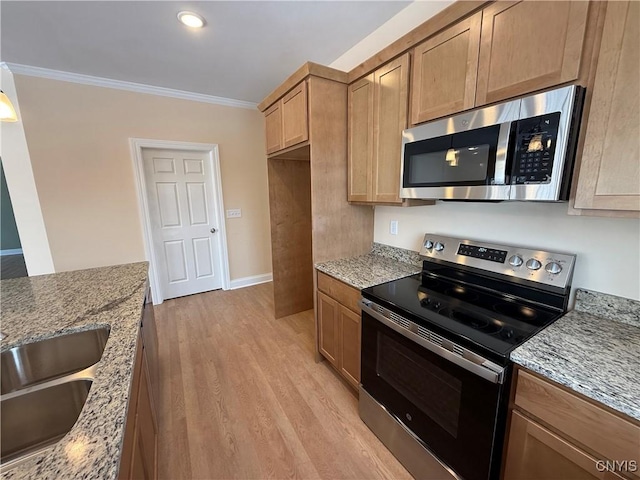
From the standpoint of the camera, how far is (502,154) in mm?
1155

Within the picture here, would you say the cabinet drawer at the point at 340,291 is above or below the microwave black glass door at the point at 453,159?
below

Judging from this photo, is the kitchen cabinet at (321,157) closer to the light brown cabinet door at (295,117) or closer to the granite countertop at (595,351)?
the light brown cabinet door at (295,117)

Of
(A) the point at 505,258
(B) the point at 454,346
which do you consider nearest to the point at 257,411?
(B) the point at 454,346

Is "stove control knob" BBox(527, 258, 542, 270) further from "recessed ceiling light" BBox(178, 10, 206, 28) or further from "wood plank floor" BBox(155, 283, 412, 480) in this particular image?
"recessed ceiling light" BBox(178, 10, 206, 28)

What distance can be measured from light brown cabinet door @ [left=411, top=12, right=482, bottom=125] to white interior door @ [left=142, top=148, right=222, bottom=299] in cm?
294

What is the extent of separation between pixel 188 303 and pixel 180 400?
1818mm

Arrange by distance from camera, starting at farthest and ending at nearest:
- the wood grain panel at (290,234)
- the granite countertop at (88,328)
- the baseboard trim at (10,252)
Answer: the baseboard trim at (10,252) → the wood grain panel at (290,234) → the granite countertop at (88,328)

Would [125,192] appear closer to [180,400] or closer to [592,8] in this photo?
[180,400]

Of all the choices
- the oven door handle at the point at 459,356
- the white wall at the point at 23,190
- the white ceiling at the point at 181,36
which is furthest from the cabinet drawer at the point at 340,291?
the white wall at the point at 23,190

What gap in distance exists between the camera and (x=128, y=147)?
3.10m

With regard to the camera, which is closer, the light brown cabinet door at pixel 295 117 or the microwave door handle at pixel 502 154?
the microwave door handle at pixel 502 154

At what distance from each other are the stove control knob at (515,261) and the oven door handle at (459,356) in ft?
2.05

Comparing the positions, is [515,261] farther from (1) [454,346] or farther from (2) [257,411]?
(2) [257,411]

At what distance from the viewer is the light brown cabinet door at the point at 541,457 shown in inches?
32.8
